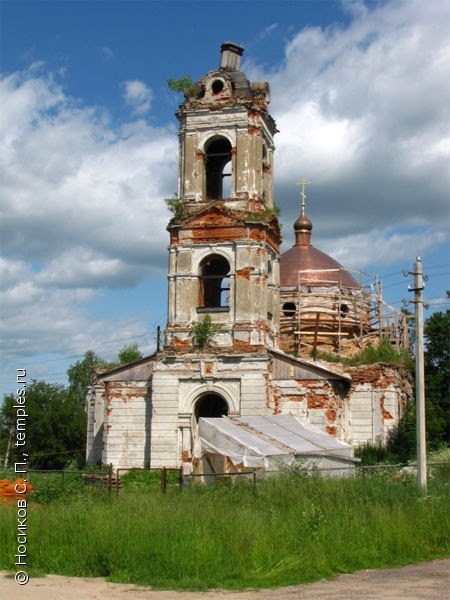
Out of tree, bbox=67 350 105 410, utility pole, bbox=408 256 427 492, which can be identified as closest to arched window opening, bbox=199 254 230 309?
utility pole, bbox=408 256 427 492

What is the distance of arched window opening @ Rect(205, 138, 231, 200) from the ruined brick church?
0.04m

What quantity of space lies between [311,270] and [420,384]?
17454 mm

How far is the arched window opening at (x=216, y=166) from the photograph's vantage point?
84.6 ft

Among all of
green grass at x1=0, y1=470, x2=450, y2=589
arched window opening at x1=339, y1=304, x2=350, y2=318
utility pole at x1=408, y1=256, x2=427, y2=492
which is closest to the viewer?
green grass at x1=0, y1=470, x2=450, y2=589

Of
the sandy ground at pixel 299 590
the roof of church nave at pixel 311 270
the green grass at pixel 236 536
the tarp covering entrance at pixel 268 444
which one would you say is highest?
the roof of church nave at pixel 311 270

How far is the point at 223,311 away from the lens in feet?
78.6

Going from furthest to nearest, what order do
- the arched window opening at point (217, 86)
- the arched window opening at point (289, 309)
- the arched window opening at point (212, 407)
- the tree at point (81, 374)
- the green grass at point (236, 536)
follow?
the tree at point (81, 374) → the arched window opening at point (289, 309) → the arched window opening at point (217, 86) → the arched window opening at point (212, 407) → the green grass at point (236, 536)

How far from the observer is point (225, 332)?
2369 centimetres

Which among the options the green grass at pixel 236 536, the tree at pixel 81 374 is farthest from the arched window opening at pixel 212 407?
the tree at pixel 81 374

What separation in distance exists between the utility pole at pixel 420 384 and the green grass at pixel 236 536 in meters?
1.17

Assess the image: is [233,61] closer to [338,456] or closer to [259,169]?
[259,169]

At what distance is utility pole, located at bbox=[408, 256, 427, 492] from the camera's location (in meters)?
14.8

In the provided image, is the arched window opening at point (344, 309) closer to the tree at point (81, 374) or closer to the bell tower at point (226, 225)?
the bell tower at point (226, 225)

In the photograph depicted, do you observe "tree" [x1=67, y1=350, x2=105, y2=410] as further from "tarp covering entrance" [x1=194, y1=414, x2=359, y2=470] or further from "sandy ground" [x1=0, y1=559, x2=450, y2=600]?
"sandy ground" [x1=0, y1=559, x2=450, y2=600]
